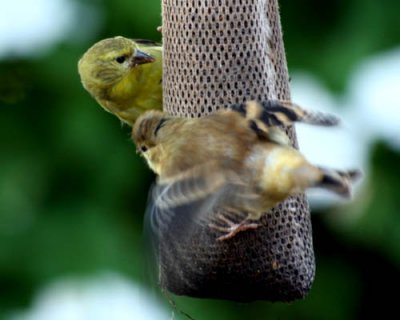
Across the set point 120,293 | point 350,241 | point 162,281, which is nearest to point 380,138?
point 350,241

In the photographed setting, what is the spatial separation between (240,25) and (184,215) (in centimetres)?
105

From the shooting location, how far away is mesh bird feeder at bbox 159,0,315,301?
7.32m

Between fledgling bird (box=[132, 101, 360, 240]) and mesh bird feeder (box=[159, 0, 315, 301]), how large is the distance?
0.28m

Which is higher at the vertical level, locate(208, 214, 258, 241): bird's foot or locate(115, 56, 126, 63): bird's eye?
locate(115, 56, 126, 63): bird's eye

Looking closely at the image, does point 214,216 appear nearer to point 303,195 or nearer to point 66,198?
point 303,195

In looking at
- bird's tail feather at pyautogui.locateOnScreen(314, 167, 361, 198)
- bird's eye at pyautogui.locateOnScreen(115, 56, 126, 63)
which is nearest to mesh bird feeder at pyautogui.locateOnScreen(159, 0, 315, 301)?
bird's eye at pyautogui.locateOnScreen(115, 56, 126, 63)

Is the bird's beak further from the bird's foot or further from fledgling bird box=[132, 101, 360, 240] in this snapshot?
the bird's foot

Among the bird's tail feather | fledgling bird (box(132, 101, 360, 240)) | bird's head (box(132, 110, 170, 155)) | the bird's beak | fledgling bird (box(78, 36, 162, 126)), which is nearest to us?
the bird's tail feather

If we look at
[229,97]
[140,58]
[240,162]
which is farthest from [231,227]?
[140,58]

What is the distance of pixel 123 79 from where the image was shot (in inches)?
308

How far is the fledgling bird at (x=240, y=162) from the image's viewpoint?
6.66 metres

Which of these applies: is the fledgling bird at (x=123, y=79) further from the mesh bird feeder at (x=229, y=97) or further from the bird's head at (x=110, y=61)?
the mesh bird feeder at (x=229, y=97)

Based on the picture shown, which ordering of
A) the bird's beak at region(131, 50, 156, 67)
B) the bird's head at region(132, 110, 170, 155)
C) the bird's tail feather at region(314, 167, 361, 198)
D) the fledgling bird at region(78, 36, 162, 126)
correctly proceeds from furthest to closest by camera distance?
the fledgling bird at region(78, 36, 162, 126) < the bird's beak at region(131, 50, 156, 67) < the bird's head at region(132, 110, 170, 155) < the bird's tail feather at region(314, 167, 361, 198)

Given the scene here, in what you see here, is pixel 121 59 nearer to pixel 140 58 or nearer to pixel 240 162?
pixel 140 58
